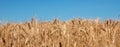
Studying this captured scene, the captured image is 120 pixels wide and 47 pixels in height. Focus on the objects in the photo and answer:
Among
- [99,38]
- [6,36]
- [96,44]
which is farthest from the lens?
[6,36]

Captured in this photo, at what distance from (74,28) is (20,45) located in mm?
1056

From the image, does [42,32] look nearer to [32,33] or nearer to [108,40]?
[32,33]

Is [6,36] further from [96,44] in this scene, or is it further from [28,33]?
[96,44]

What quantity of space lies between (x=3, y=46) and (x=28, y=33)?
1.45 ft

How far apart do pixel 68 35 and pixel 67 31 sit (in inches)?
9.7

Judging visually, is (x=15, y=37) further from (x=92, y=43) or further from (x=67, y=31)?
(x=92, y=43)

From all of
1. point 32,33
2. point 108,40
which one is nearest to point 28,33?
point 32,33

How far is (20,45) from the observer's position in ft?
13.3

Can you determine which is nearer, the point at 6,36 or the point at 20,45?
the point at 20,45

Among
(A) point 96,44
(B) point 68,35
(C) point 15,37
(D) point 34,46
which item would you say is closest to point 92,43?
(A) point 96,44

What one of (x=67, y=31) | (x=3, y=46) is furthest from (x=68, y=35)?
(x=3, y=46)

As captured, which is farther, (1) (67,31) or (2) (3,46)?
(1) (67,31)

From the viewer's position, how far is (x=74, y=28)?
15.6 ft

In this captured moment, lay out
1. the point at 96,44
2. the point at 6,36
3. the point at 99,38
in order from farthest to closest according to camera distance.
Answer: the point at 6,36 → the point at 99,38 → the point at 96,44
